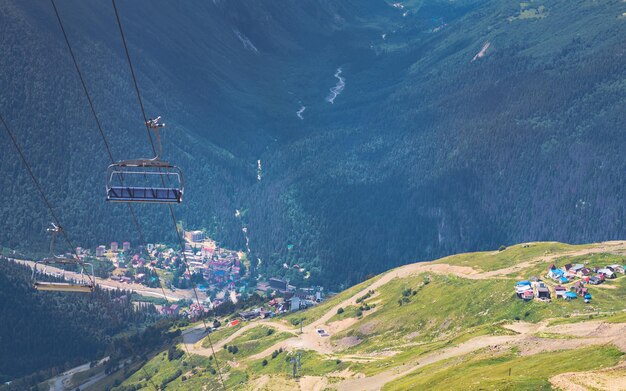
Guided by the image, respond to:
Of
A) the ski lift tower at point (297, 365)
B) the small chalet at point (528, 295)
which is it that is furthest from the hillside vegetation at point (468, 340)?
the small chalet at point (528, 295)

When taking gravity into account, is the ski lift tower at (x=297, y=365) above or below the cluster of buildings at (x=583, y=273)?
below

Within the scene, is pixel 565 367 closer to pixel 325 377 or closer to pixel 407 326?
pixel 325 377

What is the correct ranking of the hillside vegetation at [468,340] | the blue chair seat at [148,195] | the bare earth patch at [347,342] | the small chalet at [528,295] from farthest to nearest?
the bare earth patch at [347,342]
the small chalet at [528,295]
the hillside vegetation at [468,340]
the blue chair seat at [148,195]

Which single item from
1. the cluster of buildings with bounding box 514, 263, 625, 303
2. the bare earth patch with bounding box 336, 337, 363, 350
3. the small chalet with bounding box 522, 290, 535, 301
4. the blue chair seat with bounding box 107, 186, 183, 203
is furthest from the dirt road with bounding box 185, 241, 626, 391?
the blue chair seat with bounding box 107, 186, 183, 203

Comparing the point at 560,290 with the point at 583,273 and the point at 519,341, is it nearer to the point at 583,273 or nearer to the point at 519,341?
the point at 583,273

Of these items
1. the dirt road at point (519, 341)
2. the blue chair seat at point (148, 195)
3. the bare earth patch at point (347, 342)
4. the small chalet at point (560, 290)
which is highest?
the blue chair seat at point (148, 195)

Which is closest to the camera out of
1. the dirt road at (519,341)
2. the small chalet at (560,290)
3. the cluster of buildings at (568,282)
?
→ the dirt road at (519,341)

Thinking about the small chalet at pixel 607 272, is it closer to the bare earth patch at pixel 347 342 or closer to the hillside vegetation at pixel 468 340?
the hillside vegetation at pixel 468 340
